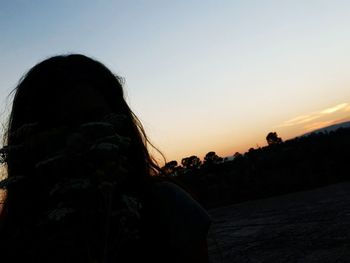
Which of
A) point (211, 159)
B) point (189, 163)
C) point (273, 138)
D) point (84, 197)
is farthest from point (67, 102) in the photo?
point (273, 138)

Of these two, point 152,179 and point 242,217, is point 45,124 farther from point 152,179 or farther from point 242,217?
point 242,217

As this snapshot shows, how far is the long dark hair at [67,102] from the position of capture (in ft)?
4.07

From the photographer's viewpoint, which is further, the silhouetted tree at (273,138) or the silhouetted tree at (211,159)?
the silhouetted tree at (273,138)

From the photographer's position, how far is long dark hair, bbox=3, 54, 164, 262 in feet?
4.07

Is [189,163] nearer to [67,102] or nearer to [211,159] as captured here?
[67,102]

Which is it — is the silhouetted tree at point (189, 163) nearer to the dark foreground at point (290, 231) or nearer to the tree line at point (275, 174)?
the dark foreground at point (290, 231)

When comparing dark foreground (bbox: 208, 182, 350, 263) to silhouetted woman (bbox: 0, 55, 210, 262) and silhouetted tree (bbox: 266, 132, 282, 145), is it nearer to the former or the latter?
silhouetted woman (bbox: 0, 55, 210, 262)

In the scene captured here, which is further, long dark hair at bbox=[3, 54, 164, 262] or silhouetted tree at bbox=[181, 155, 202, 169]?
silhouetted tree at bbox=[181, 155, 202, 169]

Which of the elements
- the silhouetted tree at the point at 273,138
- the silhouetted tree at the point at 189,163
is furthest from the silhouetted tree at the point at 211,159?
the silhouetted tree at the point at 189,163

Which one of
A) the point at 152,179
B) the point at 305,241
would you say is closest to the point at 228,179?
the point at 305,241

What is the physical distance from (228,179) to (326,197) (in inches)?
181

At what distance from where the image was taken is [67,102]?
129 centimetres

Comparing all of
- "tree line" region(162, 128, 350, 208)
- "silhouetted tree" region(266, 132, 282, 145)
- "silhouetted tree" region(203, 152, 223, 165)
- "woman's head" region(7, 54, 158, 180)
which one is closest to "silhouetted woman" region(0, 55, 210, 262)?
"woman's head" region(7, 54, 158, 180)

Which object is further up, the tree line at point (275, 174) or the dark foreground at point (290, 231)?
the tree line at point (275, 174)
